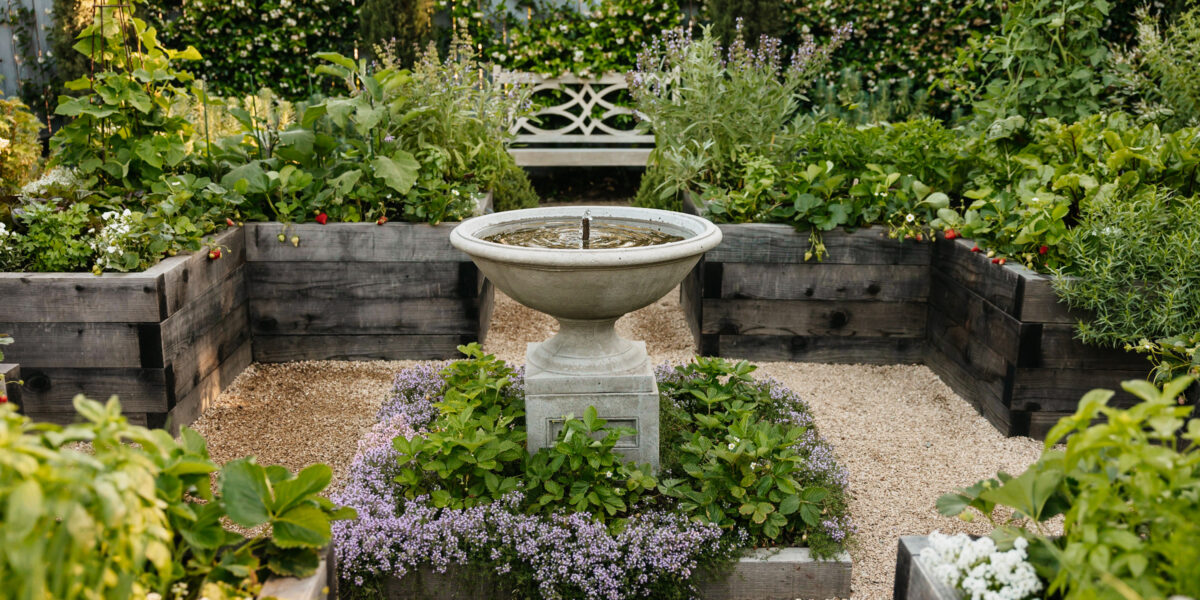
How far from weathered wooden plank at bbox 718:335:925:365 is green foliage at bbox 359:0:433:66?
426 cm

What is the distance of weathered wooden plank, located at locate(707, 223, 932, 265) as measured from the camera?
3889mm

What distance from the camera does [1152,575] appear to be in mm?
1263

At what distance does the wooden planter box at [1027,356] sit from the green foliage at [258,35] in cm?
585

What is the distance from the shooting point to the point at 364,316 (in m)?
3.97

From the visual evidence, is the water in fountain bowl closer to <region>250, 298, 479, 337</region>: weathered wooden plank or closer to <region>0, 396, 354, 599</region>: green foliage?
<region>250, 298, 479, 337</region>: weathered wooden plank

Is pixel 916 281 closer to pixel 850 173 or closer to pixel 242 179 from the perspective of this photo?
pixel 850 173

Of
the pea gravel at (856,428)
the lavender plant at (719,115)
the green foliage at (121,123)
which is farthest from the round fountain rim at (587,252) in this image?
the lavender plant at (719,115)

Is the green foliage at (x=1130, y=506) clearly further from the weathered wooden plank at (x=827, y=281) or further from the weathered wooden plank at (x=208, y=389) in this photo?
the weathered wooden plank at (x=208, y=389)

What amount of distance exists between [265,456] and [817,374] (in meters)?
2.33

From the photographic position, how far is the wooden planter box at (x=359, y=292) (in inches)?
153

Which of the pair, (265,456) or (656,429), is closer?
(656,429)

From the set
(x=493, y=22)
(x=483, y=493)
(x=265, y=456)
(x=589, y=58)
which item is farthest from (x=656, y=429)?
(x=493, y=22)

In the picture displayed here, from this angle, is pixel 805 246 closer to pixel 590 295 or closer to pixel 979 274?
pixel 979 274

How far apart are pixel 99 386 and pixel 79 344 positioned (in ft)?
0.53
